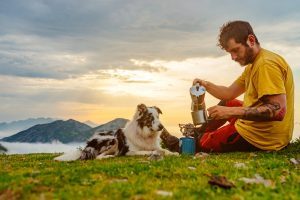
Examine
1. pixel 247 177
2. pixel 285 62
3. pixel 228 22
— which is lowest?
pixel 247 177

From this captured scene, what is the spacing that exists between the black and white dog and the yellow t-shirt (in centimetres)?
362

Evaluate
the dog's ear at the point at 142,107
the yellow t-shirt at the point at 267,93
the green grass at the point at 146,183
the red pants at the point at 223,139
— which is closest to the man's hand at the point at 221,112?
the yellow t-shirt at the point at 267,93

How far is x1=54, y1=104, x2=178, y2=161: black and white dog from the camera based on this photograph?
19203 mm

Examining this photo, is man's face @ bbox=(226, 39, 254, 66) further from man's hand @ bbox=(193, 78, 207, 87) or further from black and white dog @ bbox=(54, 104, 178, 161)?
black and white dog @ bbox=(54, 104, 178, 161)

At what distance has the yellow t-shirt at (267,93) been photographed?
14852mm

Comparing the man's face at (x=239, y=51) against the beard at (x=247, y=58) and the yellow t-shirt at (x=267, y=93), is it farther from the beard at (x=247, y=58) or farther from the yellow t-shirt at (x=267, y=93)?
the yellow t-shirt at (x=267, y=93)

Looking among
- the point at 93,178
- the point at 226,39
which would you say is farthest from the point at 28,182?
the point at 226,39

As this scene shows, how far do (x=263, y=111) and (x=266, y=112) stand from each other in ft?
0.32

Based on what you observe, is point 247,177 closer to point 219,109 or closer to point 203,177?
point 203,177

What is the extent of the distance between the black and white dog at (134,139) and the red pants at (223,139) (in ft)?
5.12

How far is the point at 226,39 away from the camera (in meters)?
15.6

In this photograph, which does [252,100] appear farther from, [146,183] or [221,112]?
[146,183]

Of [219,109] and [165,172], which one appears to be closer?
[165,172]

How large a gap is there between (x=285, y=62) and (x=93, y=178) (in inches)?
347
